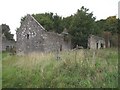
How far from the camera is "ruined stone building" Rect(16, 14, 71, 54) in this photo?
3338 cm

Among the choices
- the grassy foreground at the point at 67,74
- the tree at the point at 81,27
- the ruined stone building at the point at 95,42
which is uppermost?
the tree at the point at 81,27

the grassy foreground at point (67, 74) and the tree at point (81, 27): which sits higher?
the tree at point (81, 27)

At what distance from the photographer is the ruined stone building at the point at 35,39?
3338 centimetres

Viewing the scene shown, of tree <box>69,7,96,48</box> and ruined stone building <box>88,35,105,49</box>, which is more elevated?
tree <box>69,7,96,48</box>

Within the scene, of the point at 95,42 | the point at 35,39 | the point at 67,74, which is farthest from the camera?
the point at 95,42

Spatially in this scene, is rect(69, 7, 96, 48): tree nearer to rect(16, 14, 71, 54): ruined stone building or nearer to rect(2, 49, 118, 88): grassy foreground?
rect(16, 14, 71, 54): ruined stone building

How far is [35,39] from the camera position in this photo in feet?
112

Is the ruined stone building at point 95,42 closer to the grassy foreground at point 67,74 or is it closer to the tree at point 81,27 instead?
the tree at point 81,27

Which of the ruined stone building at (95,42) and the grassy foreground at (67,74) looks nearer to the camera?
the grassy foreground at (67,74)

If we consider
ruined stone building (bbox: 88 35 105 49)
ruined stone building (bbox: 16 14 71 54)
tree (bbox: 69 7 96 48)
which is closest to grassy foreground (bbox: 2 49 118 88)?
ruined stone building (bbox: 16 14 71 54)

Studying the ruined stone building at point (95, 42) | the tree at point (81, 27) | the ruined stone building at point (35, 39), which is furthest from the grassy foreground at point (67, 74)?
the tree at point (81, 27)

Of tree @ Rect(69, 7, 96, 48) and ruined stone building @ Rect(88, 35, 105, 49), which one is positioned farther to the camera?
tree @ Rect(69, 7, 96, 48)

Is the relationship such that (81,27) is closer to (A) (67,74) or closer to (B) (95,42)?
(B) (95,42)

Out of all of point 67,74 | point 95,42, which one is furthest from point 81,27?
point 67,74
